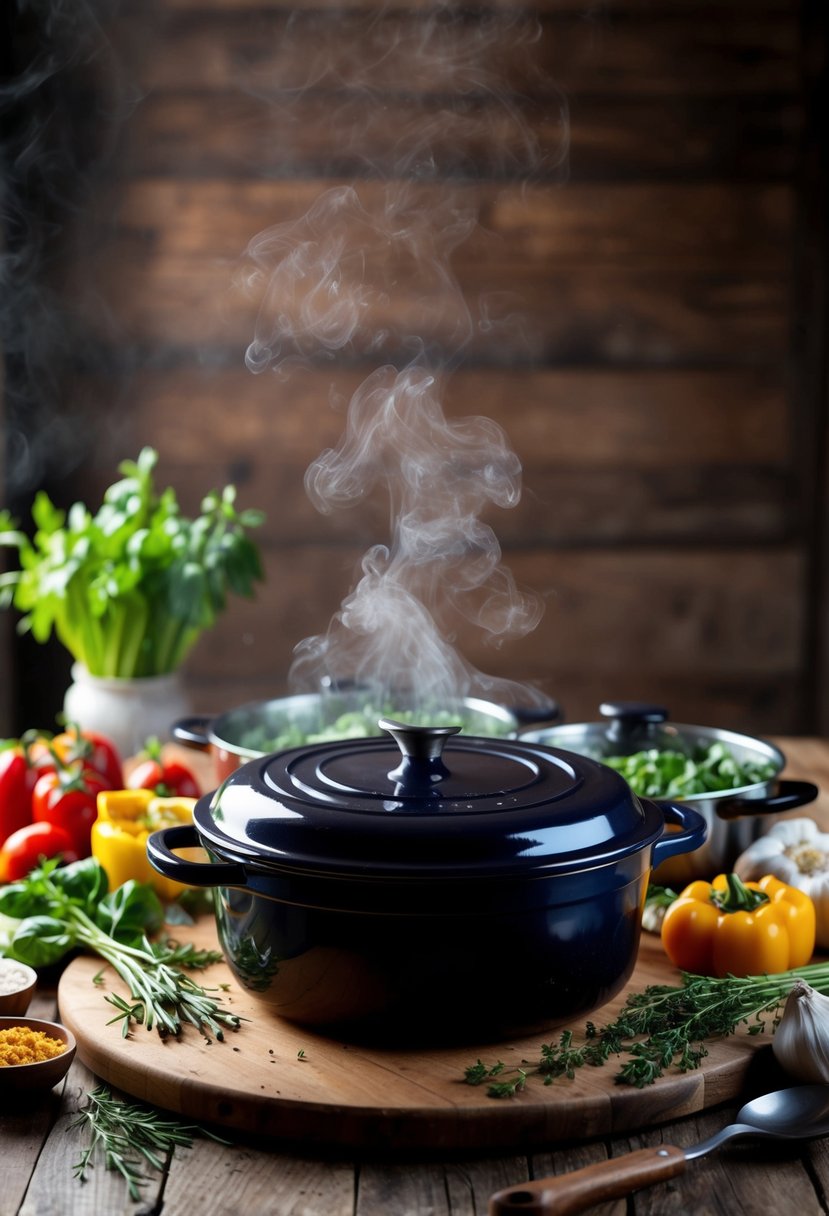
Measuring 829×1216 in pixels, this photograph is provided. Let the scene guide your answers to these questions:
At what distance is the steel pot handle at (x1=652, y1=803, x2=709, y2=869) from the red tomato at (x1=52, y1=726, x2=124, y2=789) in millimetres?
917

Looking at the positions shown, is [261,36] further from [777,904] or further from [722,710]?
[777,904]

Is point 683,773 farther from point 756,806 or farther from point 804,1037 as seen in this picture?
point 804,1037

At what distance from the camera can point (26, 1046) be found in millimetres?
1300

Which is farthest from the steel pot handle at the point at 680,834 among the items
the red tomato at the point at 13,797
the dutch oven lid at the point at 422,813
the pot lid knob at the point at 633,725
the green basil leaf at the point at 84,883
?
the red tomato at the point at 13,797

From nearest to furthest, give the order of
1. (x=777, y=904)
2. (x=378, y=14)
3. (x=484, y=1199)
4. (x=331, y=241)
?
(x=484, y=1199) → (x=777, y=904) → (x=378, y=14) → (x=331, y=241)

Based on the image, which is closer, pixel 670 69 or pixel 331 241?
pixel 670 69

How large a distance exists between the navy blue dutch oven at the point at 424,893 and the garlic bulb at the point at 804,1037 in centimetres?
17

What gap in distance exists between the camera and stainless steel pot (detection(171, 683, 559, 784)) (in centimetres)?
200

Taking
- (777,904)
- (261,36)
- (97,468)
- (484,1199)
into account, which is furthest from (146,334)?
(484,1199)

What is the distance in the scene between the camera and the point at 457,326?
12.3ft

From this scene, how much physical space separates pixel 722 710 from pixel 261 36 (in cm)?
239

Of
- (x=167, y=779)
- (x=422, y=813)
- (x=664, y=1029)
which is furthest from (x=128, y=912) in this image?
(x=664, y=1029)

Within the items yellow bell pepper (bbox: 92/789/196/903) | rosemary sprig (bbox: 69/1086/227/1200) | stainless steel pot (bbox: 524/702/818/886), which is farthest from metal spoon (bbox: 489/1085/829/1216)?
yellow bell pepper (bbox: 92/789/196/903)

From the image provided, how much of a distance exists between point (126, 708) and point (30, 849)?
0.74 meters
